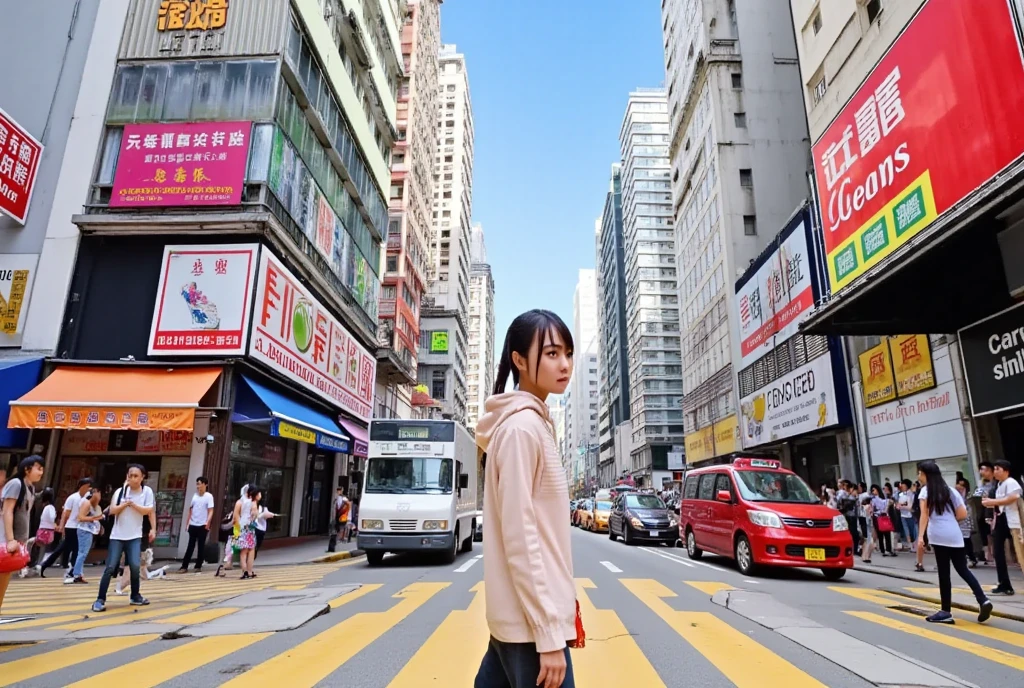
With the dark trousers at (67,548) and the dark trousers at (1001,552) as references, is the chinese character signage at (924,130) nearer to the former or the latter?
the dark trousers at (1001,552)

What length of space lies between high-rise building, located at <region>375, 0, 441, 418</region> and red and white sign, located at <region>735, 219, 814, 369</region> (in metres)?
19.5

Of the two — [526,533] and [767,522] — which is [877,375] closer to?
[767,522]

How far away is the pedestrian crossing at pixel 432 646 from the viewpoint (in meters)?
4.64

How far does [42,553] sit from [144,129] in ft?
37.0

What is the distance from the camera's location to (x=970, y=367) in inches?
531

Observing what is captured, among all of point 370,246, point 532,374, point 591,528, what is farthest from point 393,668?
point 591,528

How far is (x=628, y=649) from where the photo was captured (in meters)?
5.55

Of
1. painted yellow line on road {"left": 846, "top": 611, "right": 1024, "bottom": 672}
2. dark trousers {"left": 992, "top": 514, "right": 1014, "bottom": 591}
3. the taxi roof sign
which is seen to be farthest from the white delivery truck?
dark trousers {"left": 992, "top": 514, "right": 1014, "bottom": 591}

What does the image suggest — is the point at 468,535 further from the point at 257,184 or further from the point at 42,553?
the point at 257,184

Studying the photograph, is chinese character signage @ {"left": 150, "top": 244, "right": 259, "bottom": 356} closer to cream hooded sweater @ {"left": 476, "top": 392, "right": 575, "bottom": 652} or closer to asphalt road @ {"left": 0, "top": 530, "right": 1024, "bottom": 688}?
asphalt road @ {"left": 0, "top": 530, "right": 1024, "bottom": 688}

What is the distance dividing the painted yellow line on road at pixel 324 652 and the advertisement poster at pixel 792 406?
758 inches

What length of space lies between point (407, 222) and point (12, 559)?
42242mm

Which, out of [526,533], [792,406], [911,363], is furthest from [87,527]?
[792,406]

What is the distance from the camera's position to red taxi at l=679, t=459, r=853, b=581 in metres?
10.7
